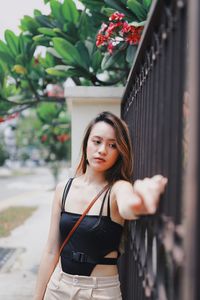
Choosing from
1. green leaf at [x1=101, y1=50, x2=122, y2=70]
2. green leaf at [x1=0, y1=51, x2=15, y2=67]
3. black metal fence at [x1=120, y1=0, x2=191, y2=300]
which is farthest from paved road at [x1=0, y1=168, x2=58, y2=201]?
black metal fence at [x1=120, y1=0, x2=191, y2=300]

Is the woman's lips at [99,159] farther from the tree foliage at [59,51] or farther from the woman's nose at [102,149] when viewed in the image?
the tree foliage at [59,51]

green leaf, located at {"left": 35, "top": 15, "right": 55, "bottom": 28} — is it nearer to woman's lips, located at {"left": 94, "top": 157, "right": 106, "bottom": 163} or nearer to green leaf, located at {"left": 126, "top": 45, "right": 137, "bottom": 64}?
green leaf, located at {"left": 126, "top": 45, "right": 137, "bottom": 64}

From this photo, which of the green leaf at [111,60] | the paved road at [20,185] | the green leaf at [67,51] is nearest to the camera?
the green leaf at [111,60]

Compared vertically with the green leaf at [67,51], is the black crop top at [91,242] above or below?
below

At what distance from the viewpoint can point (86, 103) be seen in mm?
3926

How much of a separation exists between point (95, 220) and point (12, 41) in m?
2.77

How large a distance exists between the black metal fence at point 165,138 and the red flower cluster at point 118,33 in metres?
1.16

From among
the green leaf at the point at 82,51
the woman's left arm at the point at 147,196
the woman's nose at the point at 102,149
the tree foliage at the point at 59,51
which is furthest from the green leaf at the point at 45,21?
the woman's left arm at the point at 147,196

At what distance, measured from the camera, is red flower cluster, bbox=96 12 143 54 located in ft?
10.3

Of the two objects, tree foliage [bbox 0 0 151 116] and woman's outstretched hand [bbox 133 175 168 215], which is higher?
tree foliage [bbox 0 0 151 116]

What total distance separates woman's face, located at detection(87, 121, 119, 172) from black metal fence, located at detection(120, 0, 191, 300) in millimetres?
212

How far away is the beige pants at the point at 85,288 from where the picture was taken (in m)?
2.11

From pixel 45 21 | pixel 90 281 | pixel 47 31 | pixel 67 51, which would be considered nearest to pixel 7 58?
pixel 45 21

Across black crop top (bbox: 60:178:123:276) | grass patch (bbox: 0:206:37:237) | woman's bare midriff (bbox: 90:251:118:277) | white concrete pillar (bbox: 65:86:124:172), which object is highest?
white concrete pillar (bbox: 65:86:124:172)
